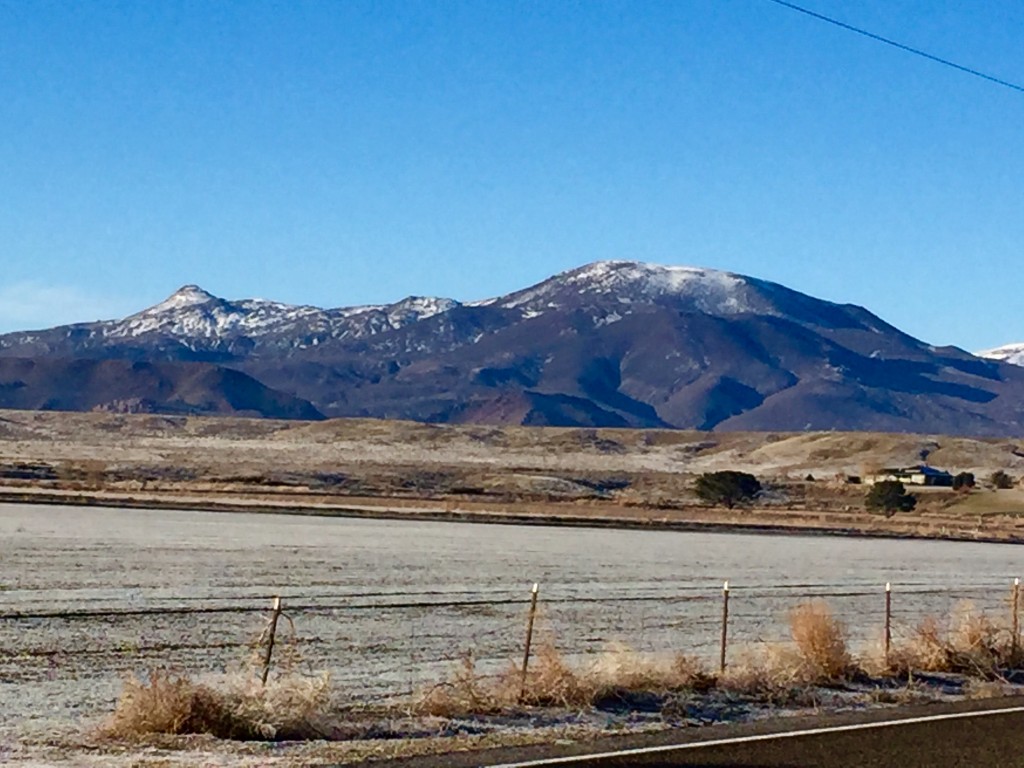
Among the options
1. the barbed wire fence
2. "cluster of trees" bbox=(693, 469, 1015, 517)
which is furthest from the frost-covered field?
"cluster of trees" bbox=(693, 469, 1015, 517)

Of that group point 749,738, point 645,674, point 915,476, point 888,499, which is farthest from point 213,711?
Result: point 915,476

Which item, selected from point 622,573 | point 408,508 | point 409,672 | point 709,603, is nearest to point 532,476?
point 408,508

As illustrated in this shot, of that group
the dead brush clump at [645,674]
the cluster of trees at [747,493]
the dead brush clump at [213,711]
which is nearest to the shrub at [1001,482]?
the cluster of trees at [747,493]

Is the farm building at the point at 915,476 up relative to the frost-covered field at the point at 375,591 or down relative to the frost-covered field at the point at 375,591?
up

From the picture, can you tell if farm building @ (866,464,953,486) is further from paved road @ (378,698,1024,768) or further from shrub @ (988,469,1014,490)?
paved road @ (378,698,1024,768)

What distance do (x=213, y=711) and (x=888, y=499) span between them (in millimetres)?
89480

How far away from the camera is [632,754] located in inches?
545

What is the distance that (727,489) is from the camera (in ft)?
346

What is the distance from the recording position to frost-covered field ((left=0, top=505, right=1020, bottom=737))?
64.0ft

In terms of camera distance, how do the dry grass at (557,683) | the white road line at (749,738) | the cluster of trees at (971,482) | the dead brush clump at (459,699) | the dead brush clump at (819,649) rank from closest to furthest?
1. the white road line at (749,738)
2. the dead brush clump at (459,699)
3. the dry grass at (557,683)
4. the dead brush clump at (819,649)
5. the cluster of trees at (971,482)

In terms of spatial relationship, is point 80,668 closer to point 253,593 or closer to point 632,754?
point 632,754

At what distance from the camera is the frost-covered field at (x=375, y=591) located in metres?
19.5

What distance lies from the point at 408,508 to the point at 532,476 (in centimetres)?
4835

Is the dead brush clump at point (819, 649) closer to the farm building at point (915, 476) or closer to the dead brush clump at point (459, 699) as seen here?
the dead brush clump at point (459, 699)
